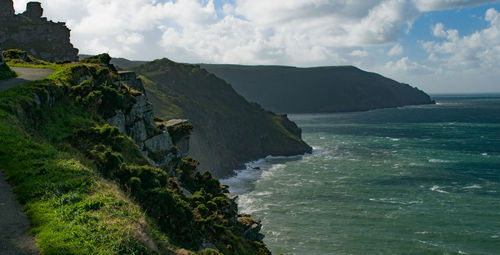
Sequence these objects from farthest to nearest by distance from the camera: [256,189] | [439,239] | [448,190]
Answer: [256,189]
[448,190]
[439,239]

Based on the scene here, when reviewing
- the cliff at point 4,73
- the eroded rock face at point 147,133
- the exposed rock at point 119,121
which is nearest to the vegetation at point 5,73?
the cliff at point 4,73

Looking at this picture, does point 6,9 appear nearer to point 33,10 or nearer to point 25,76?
point 33,10

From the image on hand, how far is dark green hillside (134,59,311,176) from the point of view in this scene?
4982 inches

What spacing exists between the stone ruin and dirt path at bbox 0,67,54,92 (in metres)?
50.7

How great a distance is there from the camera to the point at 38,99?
29.3 m

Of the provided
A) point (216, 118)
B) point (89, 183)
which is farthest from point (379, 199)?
point (216, 118)

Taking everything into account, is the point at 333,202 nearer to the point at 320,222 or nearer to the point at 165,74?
the point at 320,222

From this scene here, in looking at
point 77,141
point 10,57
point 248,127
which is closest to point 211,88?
point 248,127

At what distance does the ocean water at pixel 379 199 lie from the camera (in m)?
58.3

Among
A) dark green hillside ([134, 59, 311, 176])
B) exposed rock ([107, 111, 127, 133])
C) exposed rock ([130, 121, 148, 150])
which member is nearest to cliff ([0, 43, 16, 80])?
exposed rock ([107, 111, 127, 133])

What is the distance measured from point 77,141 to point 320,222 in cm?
5155

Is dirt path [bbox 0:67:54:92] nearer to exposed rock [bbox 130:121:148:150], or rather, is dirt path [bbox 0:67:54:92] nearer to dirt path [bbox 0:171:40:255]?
exposed rock [bbox 130:121:148:150]

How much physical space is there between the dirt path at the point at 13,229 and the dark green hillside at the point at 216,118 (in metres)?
95.8

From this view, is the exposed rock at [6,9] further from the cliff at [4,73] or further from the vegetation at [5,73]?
the vegetation at [5,73]
